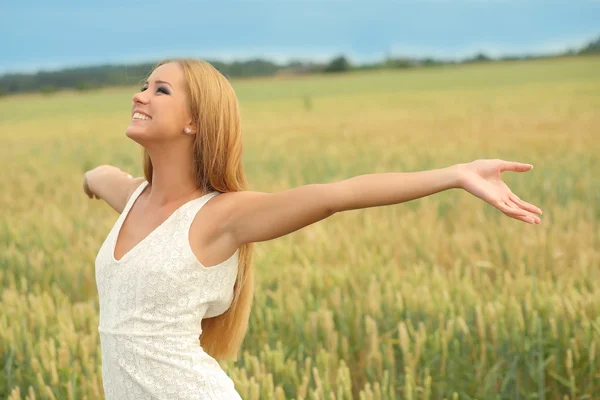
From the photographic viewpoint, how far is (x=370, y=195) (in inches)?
77.3

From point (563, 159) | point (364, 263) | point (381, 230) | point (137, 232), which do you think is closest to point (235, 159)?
point (137, 232)

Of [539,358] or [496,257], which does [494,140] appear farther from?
[539,358]

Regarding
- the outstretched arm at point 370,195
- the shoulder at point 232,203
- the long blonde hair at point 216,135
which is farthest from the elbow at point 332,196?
the long blonde hair at point 216,135

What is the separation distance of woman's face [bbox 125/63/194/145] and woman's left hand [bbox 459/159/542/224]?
756mm

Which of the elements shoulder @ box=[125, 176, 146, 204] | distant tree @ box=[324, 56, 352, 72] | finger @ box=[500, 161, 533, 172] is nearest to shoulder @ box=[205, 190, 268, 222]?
shoulder @ box=[125, 176, 146, 204]

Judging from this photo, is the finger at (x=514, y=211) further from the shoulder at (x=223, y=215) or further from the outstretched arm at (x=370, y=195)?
the shoulder at (x=223, y=215)

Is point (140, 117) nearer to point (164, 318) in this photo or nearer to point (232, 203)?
point (232, 203)

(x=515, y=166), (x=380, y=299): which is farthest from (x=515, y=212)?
(x=380, y=299)

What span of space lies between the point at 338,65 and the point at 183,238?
69.2 meters

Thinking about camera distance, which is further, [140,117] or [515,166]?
[140,117]

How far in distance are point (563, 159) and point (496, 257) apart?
210 inches

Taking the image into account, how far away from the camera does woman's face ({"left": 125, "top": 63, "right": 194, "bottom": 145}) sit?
7.22 feet

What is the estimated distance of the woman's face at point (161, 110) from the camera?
2201mm

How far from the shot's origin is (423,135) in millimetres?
13625
